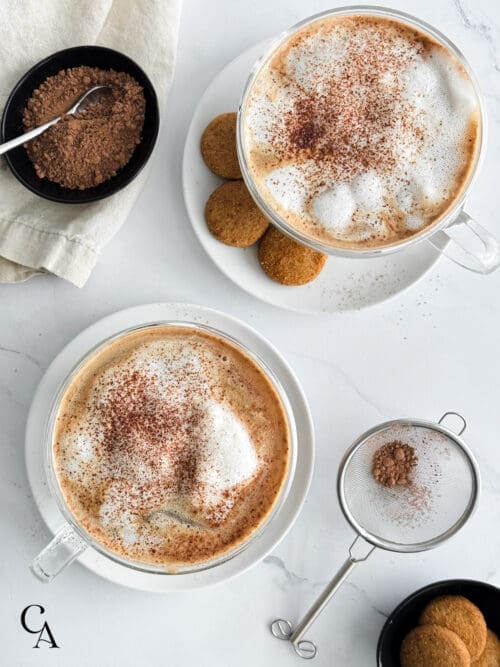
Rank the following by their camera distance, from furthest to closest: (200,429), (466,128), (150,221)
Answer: (150,221) < (200,429) < (466,128)

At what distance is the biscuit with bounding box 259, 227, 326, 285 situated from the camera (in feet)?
6.07

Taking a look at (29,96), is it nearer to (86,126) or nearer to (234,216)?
(86,126)

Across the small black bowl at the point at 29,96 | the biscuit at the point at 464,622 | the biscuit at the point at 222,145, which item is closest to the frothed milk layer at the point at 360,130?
the biscuit at the point at 222,145

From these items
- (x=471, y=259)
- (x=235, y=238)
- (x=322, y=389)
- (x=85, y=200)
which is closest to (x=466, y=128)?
(x=471, y=259)

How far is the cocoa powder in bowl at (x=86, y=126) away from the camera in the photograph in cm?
183

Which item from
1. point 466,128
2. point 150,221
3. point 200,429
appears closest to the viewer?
point 466,128

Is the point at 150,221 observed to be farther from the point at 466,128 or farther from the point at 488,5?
the point at 488,5

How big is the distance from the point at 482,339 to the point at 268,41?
0.92 m

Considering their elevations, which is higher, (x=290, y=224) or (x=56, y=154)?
(x=290, y=224)

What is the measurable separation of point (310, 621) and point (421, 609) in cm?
29


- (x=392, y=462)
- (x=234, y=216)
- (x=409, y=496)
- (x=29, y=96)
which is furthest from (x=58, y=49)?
(x=409, y=496)

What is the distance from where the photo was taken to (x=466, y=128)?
1679 mm

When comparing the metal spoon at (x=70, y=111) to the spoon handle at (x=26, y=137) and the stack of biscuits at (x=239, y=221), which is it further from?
the stack of biscuits at (x=239, y=221)

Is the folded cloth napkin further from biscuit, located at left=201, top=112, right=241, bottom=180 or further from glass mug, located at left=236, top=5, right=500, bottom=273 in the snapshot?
glass mug, located at left=236, top=5, right=500, bottom=273
